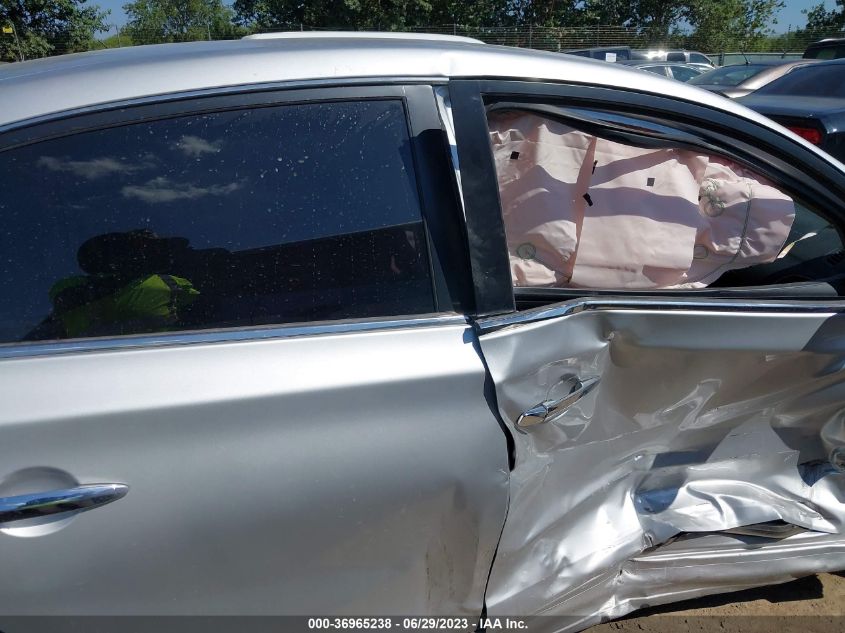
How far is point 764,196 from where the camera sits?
2088mm

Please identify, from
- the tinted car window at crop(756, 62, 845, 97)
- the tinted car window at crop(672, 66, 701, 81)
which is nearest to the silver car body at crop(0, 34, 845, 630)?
the tinted car window at crop(756, 62, 845, 97)

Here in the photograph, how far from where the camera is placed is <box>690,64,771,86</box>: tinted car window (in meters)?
9.59

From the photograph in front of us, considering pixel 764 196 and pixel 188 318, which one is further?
pixel 764 196

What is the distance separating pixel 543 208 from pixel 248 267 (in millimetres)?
847

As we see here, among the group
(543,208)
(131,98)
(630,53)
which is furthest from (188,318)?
(630,53)

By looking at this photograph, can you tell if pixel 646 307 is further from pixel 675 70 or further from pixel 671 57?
pixel 671 57

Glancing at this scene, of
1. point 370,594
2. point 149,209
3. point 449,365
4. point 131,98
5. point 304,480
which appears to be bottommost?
point 370,594

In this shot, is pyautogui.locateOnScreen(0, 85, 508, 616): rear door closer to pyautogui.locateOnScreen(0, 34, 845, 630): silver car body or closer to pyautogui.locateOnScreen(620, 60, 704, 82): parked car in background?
pyautogui.locateOnScreen(0, 34, 845, 630): silver car body

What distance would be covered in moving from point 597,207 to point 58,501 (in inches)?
58.5

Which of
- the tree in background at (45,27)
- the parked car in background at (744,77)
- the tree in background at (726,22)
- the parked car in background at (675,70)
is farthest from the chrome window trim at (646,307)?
the tree in background at (726,22)

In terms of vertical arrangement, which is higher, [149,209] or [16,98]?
[16,98]

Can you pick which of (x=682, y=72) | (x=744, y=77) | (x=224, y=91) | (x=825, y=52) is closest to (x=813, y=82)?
(x=744, y=77)

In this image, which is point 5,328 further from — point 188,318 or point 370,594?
point 370,594

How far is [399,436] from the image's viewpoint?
1425mm
